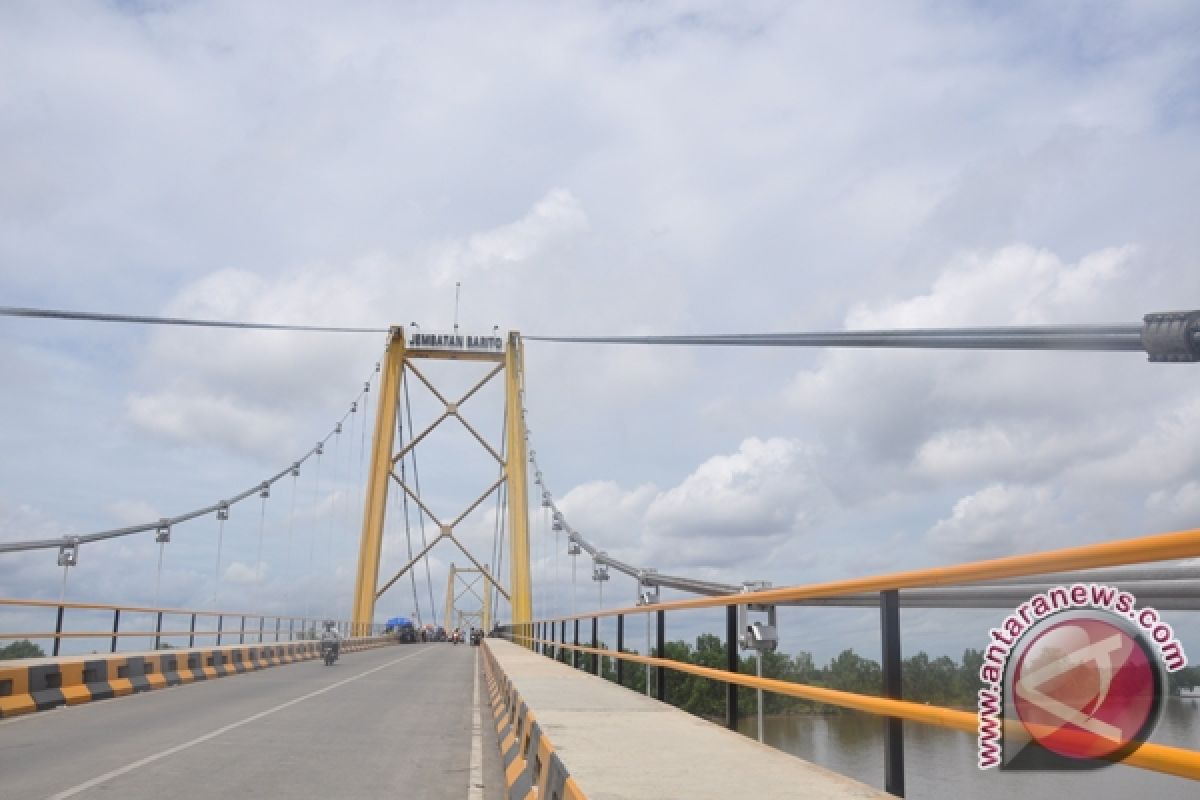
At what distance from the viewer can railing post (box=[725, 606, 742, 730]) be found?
6477 millimetres

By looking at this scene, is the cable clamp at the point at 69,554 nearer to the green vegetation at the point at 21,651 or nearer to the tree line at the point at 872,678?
the green vegetation at the point at 21,651

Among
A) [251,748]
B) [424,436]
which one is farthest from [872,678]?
[424,436]

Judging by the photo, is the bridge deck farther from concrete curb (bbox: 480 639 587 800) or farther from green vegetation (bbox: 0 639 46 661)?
green vegetation (bbox: 0 639 46 661)

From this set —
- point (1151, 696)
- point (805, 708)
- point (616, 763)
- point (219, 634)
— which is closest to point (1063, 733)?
point (1151, 696)

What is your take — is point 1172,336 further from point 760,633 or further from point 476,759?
point 476,759

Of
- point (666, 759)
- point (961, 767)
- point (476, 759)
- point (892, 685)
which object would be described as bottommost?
point (476, 759)

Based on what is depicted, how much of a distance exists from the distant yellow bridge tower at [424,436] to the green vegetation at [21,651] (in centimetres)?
3263

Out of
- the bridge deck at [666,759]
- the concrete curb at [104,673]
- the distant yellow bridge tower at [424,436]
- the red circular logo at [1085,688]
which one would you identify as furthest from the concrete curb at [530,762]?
the distant yellow bridge tower at [424,436]

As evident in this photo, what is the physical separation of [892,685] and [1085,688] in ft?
3.96

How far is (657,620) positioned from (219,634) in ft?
55.5

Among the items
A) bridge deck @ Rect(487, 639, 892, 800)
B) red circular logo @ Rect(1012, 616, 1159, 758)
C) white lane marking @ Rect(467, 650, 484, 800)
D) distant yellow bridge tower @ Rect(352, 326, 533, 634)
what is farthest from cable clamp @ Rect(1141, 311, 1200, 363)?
distant yellow bridge tower @ Rect(352, 326, 533, 634)

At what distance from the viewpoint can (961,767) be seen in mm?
3756

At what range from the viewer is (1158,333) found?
432 cm

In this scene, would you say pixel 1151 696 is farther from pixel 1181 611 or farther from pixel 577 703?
pixel 577 703
